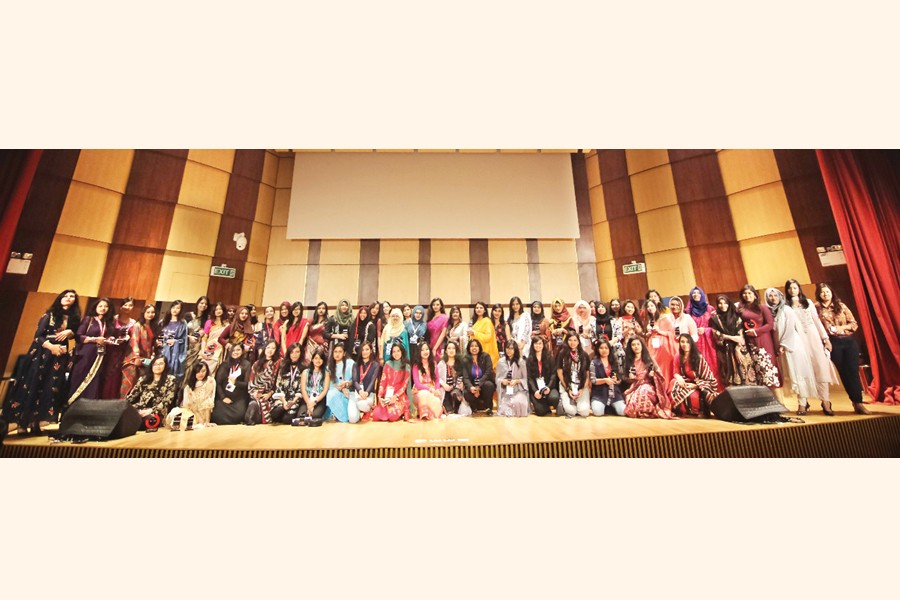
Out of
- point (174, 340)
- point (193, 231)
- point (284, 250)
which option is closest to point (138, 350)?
point (174, 340)

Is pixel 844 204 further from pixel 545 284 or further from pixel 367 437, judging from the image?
pixel 367 437

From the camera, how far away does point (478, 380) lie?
11.0 feet

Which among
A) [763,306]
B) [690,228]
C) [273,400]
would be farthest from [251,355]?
[690,228]

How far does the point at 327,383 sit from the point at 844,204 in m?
5.90

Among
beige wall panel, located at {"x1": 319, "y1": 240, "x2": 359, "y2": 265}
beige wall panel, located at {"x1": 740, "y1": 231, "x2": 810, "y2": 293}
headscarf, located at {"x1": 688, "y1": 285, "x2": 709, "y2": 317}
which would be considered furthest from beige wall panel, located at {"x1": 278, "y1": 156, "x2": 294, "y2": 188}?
beige wall panel, located at {"x1": 740, "y1": 231, "x2": 810, "y2": 293}

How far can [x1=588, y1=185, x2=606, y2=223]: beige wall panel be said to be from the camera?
550cm

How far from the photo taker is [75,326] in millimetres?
3041

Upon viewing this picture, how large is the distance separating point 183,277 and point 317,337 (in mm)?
2670

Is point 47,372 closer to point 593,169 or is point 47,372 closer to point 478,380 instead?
point 478,380

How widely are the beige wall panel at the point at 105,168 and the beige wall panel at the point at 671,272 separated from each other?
7728 mm

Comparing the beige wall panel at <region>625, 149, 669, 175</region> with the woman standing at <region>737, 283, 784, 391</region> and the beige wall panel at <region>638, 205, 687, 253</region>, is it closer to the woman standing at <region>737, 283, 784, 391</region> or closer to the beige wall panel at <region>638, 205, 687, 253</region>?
the beige wall panel at <region>638, 205, 687, 253</region>

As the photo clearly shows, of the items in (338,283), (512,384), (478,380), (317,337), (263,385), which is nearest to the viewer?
(263,385)

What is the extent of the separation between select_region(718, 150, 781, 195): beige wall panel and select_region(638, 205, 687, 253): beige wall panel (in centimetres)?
69

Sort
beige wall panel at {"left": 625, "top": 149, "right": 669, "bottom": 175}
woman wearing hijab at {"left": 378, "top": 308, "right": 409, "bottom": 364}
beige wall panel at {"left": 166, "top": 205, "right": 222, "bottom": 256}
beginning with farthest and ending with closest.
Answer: beige wall panel at {"left": 625, "top": 149, "right": 669, "bottom": 175} → beige wall panel at {"left": 166, "top": 205, "right": 222, "bottom": 256} → woman wearing hijab at {"left": 378, "top": 308, "right": 409, "bottom": 364}
